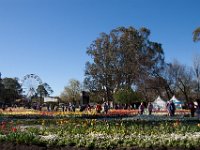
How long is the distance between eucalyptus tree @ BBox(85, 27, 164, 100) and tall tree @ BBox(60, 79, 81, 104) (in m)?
54.0

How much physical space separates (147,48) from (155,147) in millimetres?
66255

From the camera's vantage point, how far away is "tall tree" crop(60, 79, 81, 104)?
Result: 13241 cm

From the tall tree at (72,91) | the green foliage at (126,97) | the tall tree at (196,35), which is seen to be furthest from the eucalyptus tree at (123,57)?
the tall tree at (72,91)

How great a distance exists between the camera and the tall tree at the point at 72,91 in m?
132

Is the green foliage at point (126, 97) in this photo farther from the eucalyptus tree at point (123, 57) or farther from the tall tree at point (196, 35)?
the tall tree at point (196, 35)

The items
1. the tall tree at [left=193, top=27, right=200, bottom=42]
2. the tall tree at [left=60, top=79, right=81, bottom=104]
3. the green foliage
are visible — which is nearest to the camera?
the tall tree at [left=193, top=27, right=200, bottom=42]

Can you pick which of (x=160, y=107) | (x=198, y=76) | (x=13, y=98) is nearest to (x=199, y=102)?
(x=160, y=107)

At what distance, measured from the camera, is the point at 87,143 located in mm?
13094

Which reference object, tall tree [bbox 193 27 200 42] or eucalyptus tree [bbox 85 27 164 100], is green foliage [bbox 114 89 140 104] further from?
tall tree [bbox 193 27 200 42]

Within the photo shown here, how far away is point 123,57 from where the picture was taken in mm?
77000

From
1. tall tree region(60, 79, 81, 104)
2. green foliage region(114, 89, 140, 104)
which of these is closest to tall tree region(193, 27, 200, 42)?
green foliage region(114, 89, 140, 104)

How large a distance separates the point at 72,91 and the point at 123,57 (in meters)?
58.8

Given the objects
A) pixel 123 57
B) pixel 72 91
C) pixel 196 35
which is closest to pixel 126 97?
pixel 123 57

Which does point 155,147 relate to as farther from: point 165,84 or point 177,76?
point 177,76
